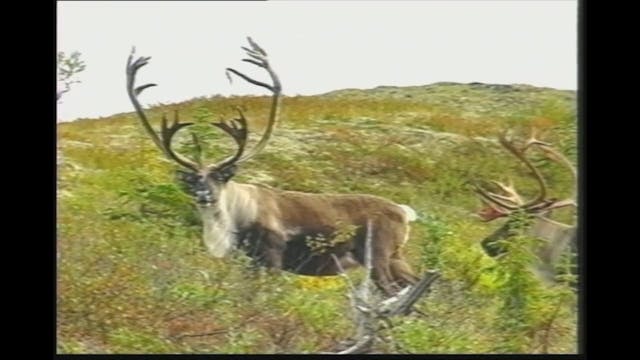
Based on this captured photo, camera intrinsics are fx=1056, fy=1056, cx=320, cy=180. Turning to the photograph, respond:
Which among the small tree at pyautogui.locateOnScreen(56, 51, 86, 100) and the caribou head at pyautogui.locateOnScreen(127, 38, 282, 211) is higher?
the small tree at pyautogui.locateOnScreen(56, 51, 86, 100)

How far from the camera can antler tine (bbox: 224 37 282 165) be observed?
2432 millimetres

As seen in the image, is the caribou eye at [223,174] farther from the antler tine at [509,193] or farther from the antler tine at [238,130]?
the antler tine at [509,193]

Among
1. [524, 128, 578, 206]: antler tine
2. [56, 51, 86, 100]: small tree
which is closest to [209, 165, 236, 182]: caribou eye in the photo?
[56, 51, 86, 100]: small tree

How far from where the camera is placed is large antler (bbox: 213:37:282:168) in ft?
7.98

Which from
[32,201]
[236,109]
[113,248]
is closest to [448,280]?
[236,109]

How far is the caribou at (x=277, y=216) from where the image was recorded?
8.02 ft

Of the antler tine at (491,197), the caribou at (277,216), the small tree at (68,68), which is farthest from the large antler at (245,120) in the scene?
the antler tine at (491,197)

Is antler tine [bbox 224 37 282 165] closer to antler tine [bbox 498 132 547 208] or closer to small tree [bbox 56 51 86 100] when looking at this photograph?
small tree [bbox 56 51 86 100]

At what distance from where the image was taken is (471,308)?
2434mm

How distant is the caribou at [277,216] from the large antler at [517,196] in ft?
0.58

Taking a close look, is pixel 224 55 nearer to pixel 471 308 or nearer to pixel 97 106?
pixel 97 106

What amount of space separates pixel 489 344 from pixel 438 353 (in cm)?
12

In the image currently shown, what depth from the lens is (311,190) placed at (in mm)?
2467

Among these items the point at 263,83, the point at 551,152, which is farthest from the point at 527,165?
the point at 263,83
